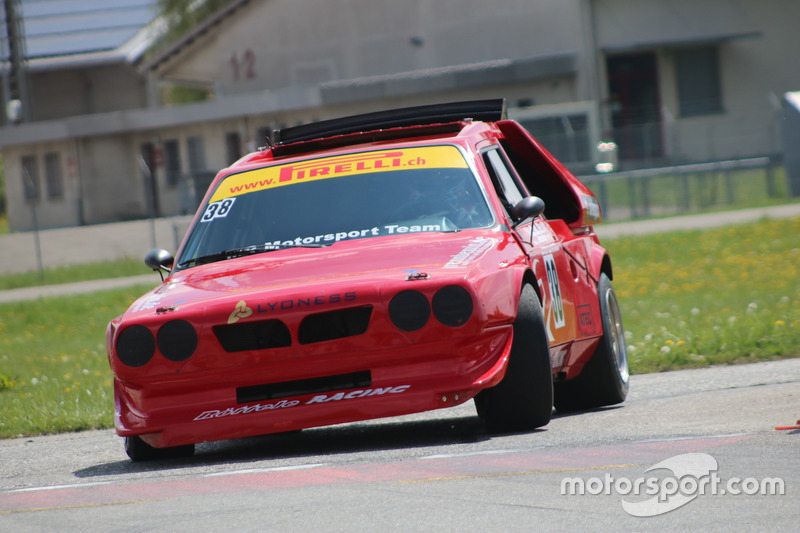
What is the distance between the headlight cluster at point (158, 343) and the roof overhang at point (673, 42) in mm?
31162

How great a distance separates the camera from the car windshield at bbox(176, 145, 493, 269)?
6445 mm

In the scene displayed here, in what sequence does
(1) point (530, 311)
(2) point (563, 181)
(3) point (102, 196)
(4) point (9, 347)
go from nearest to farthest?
(1) point (530, 311) < (2) point (563, 181) < (4) point (9, 347) < (3) point (102, 196)

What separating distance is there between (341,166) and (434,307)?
1.66 meters

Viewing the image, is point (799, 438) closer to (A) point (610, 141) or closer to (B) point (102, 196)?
(A) point (610, 141)

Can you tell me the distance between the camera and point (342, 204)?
6.62m

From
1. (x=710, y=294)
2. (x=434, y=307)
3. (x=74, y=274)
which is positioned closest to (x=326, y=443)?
(x=434, y=307)

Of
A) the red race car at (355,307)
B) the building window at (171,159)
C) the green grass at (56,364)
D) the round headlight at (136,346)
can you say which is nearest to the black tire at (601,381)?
the red race car at (355,307)

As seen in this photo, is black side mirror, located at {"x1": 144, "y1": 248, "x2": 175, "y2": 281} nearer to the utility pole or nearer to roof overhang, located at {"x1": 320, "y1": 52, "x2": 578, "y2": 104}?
roof overhang, located at {"x1": 320, "y1": 52, "x2": 578, "y2": 104}

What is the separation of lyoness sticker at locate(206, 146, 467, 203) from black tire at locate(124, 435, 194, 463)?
1337mm

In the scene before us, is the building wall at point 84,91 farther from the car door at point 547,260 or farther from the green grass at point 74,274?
the car door at point 547,260

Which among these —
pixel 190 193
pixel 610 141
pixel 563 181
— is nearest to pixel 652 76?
pixel 610 141

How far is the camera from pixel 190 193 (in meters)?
36.1

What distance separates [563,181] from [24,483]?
3600 mm

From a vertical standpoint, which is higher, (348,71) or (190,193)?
(348,71)
